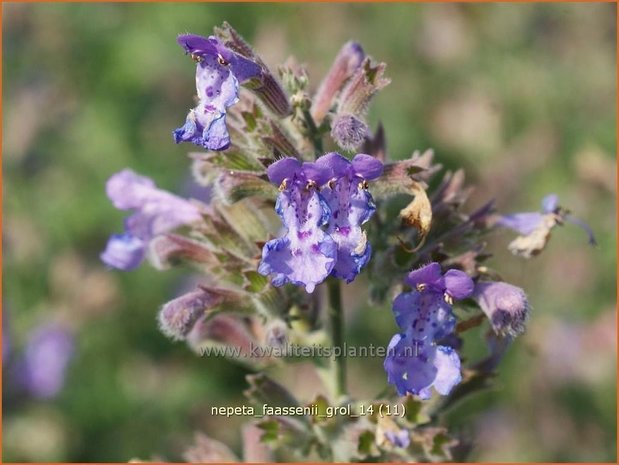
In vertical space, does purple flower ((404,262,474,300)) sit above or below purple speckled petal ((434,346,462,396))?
above

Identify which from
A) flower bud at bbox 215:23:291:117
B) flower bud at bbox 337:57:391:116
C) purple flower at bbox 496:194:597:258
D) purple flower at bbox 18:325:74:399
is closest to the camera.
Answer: flower bud at bbox 215:23:291:117

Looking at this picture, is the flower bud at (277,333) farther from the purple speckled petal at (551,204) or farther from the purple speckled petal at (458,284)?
the purple speckled petal at (551,204)

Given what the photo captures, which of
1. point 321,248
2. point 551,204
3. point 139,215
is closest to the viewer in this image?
point 321,248

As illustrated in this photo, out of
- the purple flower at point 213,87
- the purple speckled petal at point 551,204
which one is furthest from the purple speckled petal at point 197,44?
the purple speckled petal at point 551,204

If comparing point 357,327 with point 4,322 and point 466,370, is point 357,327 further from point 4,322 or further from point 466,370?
point 466,370

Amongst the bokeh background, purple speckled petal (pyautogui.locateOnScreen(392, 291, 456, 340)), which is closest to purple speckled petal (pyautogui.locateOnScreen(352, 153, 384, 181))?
purple speckled petal (pyautogui.locateOnScreen(392, 291, 456, 340))

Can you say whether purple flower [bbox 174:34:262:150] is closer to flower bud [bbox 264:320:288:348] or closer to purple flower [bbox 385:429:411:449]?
flower bud [bbox 264:320:288:348]

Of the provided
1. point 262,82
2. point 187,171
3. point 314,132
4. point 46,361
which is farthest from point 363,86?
point 187,171

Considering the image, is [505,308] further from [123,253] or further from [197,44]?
[123,253]

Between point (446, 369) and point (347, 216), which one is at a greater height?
point (347, 216)
